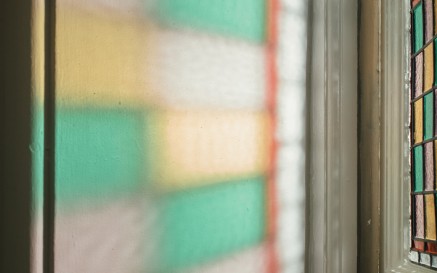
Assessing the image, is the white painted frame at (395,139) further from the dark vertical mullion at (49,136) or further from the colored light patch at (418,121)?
the dark vertical mullion at (49,136)

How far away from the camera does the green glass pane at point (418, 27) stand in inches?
46.3

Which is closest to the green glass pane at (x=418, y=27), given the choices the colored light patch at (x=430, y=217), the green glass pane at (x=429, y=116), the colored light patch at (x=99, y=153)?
the green glass pane at (x=429, y=116)

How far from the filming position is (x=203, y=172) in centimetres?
99

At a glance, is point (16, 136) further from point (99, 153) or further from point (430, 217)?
point (430, 217)

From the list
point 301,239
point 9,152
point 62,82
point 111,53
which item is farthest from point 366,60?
point 9,152

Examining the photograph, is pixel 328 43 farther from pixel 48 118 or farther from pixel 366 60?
pixel 48 118

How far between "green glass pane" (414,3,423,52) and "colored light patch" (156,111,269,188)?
0.52 m

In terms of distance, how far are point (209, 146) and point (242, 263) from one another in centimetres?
35

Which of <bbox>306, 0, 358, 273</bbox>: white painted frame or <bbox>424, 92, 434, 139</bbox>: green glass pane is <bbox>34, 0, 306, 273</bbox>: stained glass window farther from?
<bbox>424, 92, 434, 139</bbox>: green glass pane

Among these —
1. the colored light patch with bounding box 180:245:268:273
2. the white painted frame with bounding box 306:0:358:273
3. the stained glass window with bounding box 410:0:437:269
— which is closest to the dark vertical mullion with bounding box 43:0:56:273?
the colored light patch with bounding box 180:245:268:273

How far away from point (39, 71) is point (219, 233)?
1.94 ft

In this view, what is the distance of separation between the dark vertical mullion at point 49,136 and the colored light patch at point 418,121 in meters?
1.02

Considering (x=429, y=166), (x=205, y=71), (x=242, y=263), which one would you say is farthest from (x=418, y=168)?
(x=205, y=71)

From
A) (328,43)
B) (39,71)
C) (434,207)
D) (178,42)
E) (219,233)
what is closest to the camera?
(39,71)
